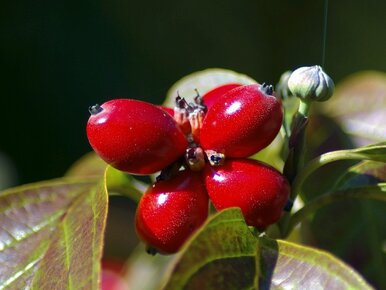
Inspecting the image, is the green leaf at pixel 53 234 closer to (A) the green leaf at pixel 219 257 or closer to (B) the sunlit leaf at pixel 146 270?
(A) the green leaf at pixel 219 257

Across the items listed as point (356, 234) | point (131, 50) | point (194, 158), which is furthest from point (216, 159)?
point (131, 50)

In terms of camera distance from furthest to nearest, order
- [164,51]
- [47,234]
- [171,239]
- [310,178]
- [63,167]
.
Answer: [164,51], [63,167], [310,178], [47,234], [171,239]

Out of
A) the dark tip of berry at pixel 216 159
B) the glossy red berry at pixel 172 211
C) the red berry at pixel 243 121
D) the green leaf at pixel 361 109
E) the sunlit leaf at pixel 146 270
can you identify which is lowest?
the sunlit leaf at pixel 146 270

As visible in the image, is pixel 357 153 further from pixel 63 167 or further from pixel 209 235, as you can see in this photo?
pixel 63 167

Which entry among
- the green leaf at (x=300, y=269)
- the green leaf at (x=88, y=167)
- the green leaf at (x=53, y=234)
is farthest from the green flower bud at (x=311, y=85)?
the green leaf at (x=88, y=167)

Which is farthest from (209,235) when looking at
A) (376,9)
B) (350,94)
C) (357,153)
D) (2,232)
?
(376,9)

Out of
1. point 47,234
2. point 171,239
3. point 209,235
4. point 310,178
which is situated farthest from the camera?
point 310,178

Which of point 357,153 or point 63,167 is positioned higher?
point 357,153
